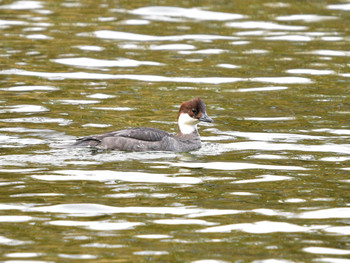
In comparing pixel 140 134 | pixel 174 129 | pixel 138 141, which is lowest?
pixel 174 129

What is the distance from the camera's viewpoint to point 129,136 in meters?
13.5

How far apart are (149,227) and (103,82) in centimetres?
951

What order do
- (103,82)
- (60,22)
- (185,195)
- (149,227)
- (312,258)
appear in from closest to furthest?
(312,258) < (149,227) < (185,195) < (103,82) < (60,22)

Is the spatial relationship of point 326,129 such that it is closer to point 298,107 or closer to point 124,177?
point 298,107

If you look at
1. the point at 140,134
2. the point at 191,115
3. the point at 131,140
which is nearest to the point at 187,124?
the point at 191,115

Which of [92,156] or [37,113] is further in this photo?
[37,113]

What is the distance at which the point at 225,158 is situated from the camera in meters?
13.1

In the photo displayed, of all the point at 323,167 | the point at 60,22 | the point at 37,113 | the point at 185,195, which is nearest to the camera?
the point at 185,195

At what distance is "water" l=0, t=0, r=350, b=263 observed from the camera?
9.21 meters

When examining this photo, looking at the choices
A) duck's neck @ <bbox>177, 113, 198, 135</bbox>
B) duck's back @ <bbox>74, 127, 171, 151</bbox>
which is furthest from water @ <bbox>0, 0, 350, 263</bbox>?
duck's neck @ <bbox>177, 113, 198, 135</bbox>

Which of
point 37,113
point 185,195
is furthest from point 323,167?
point 37,113

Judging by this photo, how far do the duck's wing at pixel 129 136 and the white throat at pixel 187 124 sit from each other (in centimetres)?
80

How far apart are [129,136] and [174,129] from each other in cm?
220

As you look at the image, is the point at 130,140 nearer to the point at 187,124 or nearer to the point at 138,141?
the point at 138,141
